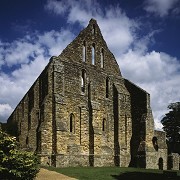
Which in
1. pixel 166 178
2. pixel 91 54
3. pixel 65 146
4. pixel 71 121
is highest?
pixel 91 54

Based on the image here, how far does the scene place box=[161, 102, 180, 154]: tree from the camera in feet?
197

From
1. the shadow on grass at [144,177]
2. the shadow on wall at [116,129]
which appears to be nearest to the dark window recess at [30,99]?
the shadow on wall at [116,129]

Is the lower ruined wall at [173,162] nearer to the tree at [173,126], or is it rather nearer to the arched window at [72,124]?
the arched window at [72,124]

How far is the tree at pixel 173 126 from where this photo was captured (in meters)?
60.0

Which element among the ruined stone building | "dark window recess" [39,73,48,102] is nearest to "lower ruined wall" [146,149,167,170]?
the ruined stone building

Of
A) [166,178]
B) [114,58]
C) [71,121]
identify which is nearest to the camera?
[166,178]

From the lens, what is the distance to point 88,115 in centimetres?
3359

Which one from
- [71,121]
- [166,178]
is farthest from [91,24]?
[166,178]

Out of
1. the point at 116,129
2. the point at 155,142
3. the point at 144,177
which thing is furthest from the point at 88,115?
the point at 144,177

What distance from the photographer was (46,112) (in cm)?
2986

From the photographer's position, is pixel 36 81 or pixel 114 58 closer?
pixel 36 81

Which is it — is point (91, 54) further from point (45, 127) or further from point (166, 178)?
point (166, 178)

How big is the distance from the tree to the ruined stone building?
22.5 metres

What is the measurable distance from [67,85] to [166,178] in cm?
1234
